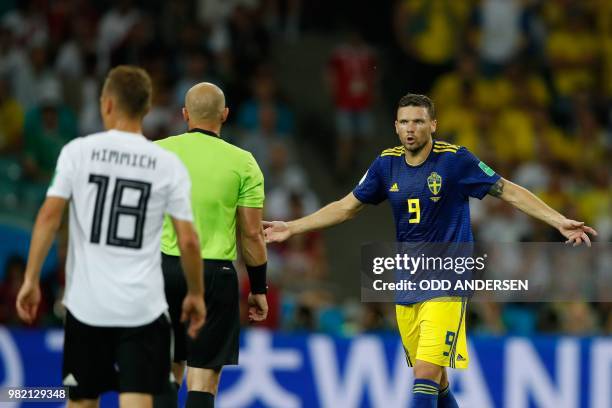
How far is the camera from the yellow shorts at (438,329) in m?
7.46

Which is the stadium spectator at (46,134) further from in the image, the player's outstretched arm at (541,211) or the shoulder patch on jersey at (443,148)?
Answer: the player's outstretched arm at (541,211)

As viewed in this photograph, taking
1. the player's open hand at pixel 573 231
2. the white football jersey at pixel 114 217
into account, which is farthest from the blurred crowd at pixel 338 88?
the white football jersey at pixel 114 217

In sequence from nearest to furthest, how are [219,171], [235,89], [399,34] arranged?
1. [219,171]
2. [235,89]
3. [399,34]

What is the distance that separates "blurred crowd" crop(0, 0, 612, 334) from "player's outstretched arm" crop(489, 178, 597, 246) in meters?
4.39

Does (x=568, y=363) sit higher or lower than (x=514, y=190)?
lower

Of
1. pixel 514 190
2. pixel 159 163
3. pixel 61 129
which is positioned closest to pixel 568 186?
pixel 61 129

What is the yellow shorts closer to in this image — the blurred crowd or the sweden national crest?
the sweden national crest

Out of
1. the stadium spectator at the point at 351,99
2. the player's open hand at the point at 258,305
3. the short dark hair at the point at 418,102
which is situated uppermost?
the stadium spectator at the point at 351,99

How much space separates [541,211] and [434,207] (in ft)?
2.11

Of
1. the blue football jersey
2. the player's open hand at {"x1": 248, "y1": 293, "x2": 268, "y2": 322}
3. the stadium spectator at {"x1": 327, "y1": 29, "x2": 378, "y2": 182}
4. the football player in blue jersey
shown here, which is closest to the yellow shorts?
the football player in blue jersey

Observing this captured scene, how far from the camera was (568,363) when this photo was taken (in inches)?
425

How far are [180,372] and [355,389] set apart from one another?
3.69 meters

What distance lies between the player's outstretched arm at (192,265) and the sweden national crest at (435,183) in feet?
7.16

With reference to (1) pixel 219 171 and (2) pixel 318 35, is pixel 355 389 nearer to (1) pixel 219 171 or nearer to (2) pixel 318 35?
(1) pixel 219 171
